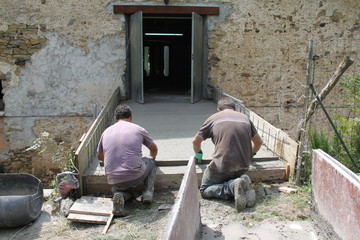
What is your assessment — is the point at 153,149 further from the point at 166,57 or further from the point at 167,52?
the point at 166,57

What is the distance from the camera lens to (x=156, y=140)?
5949mm

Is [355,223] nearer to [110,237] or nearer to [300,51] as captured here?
[110,237]

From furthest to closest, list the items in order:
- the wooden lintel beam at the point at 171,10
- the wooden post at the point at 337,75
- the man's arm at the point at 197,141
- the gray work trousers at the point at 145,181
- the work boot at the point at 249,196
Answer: the wooden lintel beam at the point at 171,10
the wooden post at the point at 337,75
the man's arm at the point at 197,141
the gray work trousers at the point at 145,181
the work boot at the point at 249,196

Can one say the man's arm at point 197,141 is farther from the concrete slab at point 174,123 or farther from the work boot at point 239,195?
the work boot at point 239,195

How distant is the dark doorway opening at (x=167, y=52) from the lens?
13.2 metres

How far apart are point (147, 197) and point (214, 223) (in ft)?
2.88

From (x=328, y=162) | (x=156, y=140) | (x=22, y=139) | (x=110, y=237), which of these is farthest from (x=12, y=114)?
(x=328, y=162)

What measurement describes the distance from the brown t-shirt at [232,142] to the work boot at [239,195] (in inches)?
9.7

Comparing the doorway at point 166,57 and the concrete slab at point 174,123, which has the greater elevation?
the doorway at point 166,57

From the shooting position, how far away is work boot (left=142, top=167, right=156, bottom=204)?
426 cm

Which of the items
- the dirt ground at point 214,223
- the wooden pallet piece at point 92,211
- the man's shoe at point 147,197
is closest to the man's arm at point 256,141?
the dirt ground at point 214,223

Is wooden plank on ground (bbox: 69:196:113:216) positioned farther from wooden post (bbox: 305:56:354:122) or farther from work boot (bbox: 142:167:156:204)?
wooden post (bbox: 305:56:354:122)

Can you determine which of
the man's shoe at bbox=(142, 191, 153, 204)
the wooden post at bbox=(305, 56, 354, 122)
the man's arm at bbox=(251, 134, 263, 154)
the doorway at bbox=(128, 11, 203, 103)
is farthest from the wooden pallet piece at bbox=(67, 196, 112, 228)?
the doorway at bbox=(128, 11, 203, 103)

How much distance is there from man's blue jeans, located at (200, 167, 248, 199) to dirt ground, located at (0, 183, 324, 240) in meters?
0.10
